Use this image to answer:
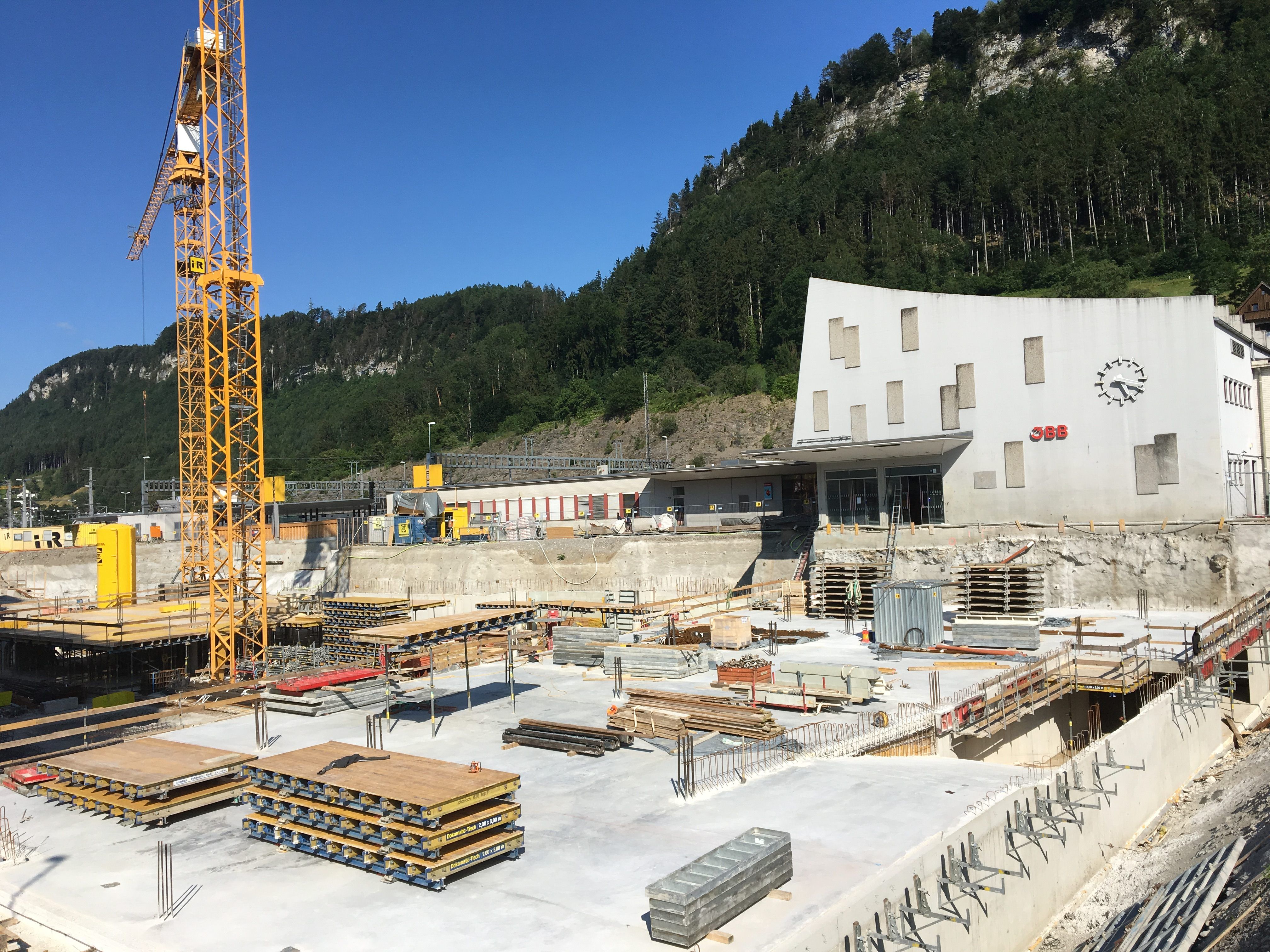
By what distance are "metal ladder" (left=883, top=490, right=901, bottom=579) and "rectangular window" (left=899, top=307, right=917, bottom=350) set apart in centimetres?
700

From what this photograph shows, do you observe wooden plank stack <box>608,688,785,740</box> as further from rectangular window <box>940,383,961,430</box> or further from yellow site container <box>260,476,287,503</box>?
yellow site container <box>260,476,287,503</box>

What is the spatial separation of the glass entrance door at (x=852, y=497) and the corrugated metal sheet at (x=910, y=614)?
13.3 meters

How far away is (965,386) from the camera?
39.8 meters

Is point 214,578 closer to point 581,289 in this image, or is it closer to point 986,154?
point 986,154

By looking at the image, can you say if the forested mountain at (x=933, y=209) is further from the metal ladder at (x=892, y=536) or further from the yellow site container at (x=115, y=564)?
the yellow site container at (x=115, y=564)

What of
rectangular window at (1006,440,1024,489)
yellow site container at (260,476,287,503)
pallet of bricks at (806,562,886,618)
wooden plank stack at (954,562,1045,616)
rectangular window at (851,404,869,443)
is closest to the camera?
wooden plank stack at (954,562,1045,616)

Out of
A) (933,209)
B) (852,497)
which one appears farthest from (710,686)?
(933,209)

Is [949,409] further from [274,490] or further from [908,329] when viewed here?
[274,490]

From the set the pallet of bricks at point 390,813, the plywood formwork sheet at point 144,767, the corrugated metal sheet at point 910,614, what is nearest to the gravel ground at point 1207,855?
the corrugated metal sheet at point 910,614

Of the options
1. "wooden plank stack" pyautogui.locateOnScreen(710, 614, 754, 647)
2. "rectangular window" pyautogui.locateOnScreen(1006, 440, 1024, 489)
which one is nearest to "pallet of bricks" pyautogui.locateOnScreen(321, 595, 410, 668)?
"wooden plank stack" pyautogui.locateOnScreen(710, 614, 754, 647)

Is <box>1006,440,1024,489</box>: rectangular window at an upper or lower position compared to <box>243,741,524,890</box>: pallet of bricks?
upper

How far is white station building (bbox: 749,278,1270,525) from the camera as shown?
34906 mm

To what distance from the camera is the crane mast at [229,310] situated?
3647 cm

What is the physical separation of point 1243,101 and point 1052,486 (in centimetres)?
7233
